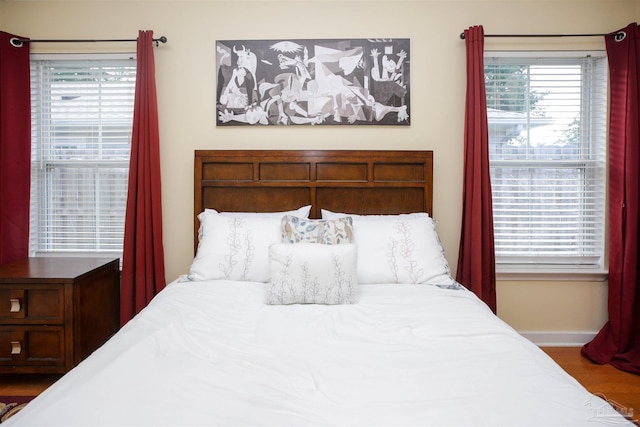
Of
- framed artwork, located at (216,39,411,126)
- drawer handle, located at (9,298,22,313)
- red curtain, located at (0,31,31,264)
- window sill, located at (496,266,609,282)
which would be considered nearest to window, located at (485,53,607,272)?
window sill, located at (496,266,609,282)

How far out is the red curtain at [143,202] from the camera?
2.73 m

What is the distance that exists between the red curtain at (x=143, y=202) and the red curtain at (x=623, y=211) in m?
3.12

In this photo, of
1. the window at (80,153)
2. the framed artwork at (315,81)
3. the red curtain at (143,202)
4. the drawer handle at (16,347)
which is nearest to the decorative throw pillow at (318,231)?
the framed artwork at (315,81)

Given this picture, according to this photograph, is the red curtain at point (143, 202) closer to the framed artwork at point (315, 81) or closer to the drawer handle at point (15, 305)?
the framed artwork at point (315, 81)

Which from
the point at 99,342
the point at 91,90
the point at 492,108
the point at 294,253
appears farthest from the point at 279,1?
the point at 99,342

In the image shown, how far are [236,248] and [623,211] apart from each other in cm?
263

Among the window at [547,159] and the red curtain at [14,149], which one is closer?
the red curtain at [14,149]

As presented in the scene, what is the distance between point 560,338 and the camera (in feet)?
9.62

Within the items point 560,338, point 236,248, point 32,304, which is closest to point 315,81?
point 236,248

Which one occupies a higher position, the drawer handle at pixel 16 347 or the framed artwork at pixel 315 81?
the framed artwork at pixel 315 81

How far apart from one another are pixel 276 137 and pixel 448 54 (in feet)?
4.51

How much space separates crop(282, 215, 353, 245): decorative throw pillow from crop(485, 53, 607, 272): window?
136 centimetres

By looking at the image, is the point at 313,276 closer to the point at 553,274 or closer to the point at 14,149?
the point at 553,274

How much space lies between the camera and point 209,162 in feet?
9.16
